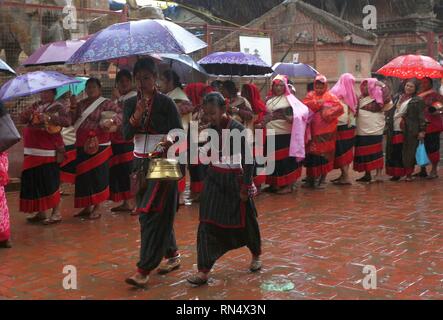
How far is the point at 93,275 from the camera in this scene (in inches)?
199

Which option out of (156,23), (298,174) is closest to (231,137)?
(156,23)

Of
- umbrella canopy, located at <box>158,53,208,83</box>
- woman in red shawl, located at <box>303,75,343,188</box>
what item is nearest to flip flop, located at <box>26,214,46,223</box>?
umbrella canopy, located at <box>158,53,208,83</box>

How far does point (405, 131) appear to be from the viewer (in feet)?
32.7

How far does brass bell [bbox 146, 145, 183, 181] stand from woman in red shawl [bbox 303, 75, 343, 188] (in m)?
5.04

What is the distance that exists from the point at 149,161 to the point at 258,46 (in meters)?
6.95

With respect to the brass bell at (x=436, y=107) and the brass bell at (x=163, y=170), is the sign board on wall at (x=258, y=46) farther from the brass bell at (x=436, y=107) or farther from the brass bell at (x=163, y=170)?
the brass bell at (x=163, y=170)

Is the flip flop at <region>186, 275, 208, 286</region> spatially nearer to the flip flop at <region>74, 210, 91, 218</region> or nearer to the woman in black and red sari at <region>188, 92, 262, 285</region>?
the woman in black and red sari at <region>188, 92, 262, 285</region>

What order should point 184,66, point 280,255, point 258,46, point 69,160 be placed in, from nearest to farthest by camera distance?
point 280,255, point 69,160, point 184,66, point 258,46

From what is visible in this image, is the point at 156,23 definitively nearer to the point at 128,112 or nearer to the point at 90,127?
the point at 128,112

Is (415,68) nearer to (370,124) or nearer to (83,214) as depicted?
(370,124)

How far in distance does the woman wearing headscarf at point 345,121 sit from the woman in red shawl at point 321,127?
210 millimetres

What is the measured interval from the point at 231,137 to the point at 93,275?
5.52ft

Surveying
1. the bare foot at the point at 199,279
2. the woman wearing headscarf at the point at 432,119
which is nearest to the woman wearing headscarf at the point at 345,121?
the woman wearing headscarf at the point at 432,119

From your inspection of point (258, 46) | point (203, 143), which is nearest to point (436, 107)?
point (258, 46)
